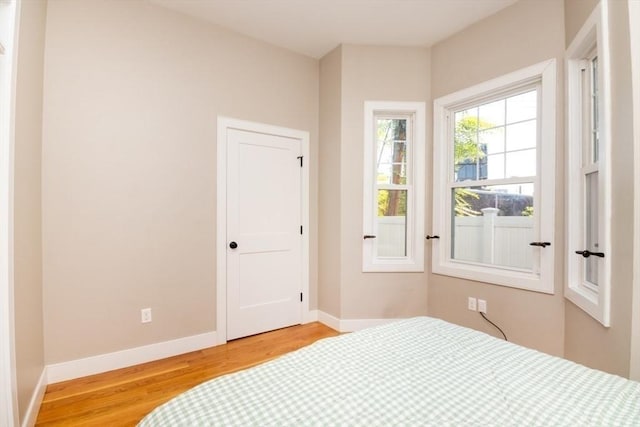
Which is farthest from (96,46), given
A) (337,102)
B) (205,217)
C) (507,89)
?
(507,89)

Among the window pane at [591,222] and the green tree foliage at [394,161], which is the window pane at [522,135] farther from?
the green tree foliage at [394,161]

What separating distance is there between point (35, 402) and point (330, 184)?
9.00 ft

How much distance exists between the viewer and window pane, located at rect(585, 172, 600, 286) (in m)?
1.95

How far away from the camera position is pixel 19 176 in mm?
1574

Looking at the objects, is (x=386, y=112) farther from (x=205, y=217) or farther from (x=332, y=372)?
(x=332, y=372)

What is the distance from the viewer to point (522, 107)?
8.31 feet

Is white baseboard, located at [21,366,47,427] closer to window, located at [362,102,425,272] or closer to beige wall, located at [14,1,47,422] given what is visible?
beige wall, located at [14,1,47,422]

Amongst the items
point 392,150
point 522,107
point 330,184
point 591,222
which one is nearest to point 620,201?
point 591,222

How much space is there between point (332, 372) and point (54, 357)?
2.25 metres

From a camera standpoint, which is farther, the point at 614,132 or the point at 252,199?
the point at 252,199

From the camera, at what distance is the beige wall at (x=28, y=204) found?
1.53 meters

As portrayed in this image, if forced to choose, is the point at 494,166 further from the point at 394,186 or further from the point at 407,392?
the point at 407,392

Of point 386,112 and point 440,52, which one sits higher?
point 440,52

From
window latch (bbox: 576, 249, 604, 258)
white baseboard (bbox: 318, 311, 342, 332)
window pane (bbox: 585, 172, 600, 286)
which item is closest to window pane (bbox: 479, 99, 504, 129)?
window pane (bbox: 585, 172, 600, 286)
